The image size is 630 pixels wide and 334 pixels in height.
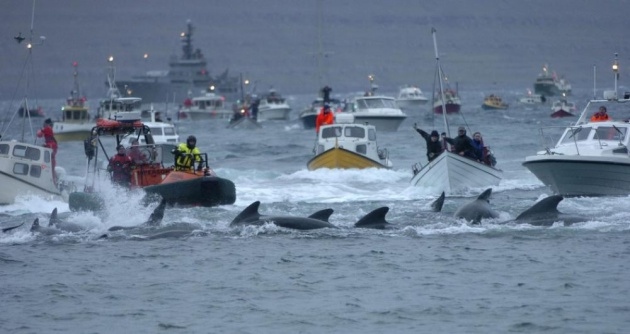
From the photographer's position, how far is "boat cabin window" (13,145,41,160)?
1152 inches

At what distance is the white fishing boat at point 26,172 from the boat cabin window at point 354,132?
10.5 m

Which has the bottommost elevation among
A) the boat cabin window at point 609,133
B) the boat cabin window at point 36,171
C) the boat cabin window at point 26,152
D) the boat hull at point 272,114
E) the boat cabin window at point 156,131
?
the boat hull at point 272,114

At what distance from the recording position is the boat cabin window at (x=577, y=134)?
2825 cm

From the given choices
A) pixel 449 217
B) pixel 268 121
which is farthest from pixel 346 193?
pixel 268 121

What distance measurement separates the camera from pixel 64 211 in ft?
90.2

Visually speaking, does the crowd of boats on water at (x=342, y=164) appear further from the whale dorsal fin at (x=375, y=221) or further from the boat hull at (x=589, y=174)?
the whale dorsal fin at (x=375, y=221)

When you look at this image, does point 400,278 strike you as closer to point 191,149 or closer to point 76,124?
point 191,149

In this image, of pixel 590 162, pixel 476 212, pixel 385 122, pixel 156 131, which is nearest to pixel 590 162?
pixel 590 162

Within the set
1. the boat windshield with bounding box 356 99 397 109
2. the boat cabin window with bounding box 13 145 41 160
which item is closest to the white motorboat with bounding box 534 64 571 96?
the boat windshield with bounding box 356 99 397 109

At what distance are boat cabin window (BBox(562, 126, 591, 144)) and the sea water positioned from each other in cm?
187

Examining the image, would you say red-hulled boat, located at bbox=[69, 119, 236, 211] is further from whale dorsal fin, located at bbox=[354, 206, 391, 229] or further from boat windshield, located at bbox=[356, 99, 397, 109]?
boat windshield, located at bbox=[356, 99, 397, 109]

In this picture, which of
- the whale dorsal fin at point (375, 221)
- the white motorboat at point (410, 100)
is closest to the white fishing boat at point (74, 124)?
the whale dorsal fin at point (375, 221)

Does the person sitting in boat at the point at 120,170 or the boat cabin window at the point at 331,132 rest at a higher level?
the boat cabin window at the point at 331,132

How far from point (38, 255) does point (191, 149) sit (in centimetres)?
717
